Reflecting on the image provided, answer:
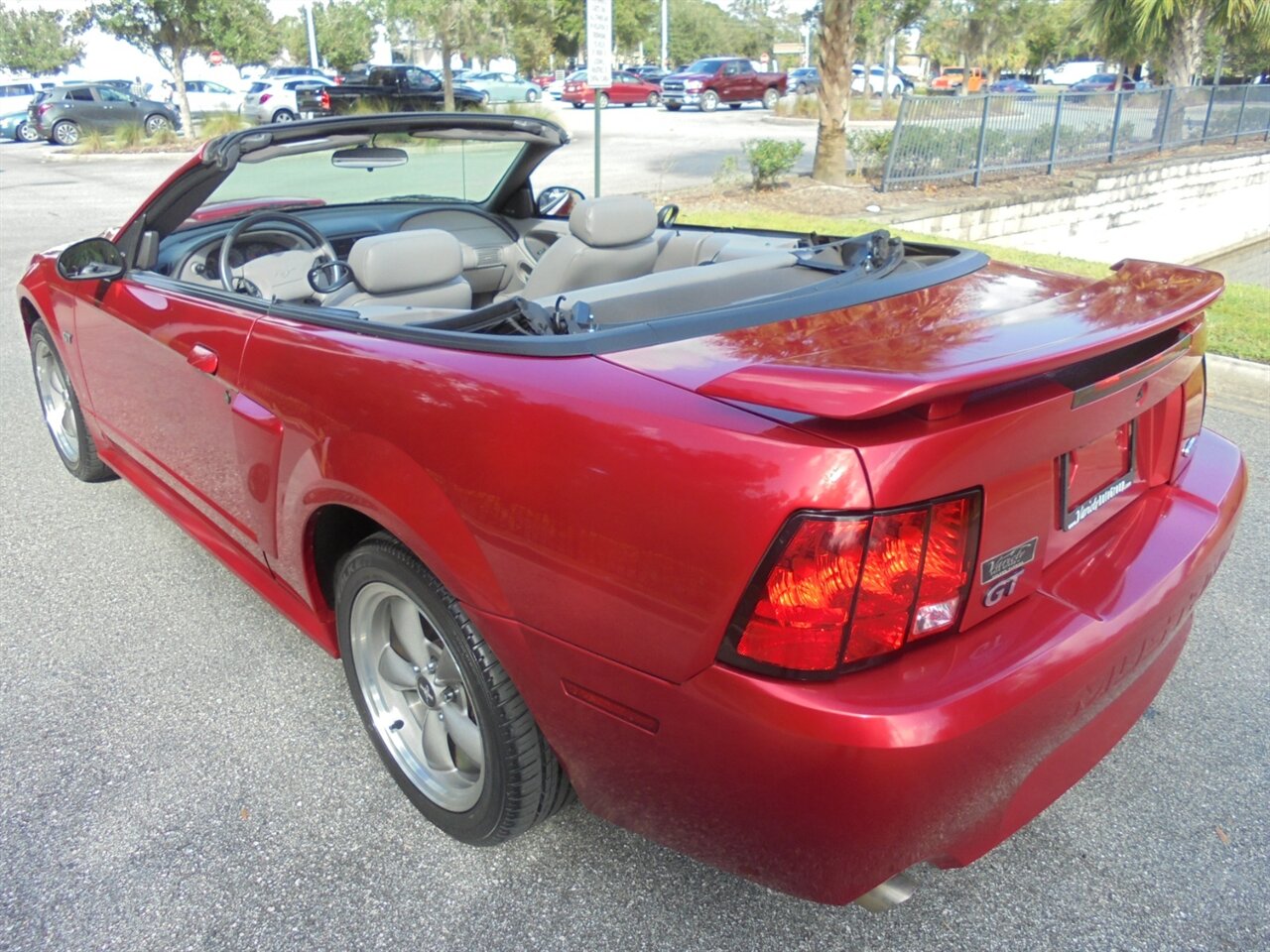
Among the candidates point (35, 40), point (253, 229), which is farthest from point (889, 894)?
point (35, 40)

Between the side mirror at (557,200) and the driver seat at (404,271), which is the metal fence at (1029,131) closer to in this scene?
the side mirror at (557,200)

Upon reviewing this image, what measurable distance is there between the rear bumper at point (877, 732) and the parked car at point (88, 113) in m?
29.4

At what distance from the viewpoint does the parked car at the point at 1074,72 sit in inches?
2530

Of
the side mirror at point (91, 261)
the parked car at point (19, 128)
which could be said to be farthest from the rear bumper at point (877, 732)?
the parked car at point (19, 128)

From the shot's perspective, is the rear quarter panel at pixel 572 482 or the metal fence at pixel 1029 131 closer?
the rear quarter panel at pixel 572 482

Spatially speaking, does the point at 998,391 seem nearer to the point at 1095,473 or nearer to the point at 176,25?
the point at 1095,473

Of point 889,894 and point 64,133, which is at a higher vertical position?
point 64,133

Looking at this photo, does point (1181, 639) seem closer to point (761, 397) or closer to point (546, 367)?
point (761, 397)

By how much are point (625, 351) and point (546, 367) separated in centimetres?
15

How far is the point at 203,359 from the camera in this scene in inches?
110

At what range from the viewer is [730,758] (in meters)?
1.63

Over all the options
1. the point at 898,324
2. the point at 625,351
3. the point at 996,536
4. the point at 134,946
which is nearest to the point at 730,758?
the point at 996,536

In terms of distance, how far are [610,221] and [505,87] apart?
1515 inches

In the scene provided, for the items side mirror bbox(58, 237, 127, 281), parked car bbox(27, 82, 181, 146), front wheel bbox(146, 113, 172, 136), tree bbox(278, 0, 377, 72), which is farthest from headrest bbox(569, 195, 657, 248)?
tree bbox(278, 0, 377, 72)
